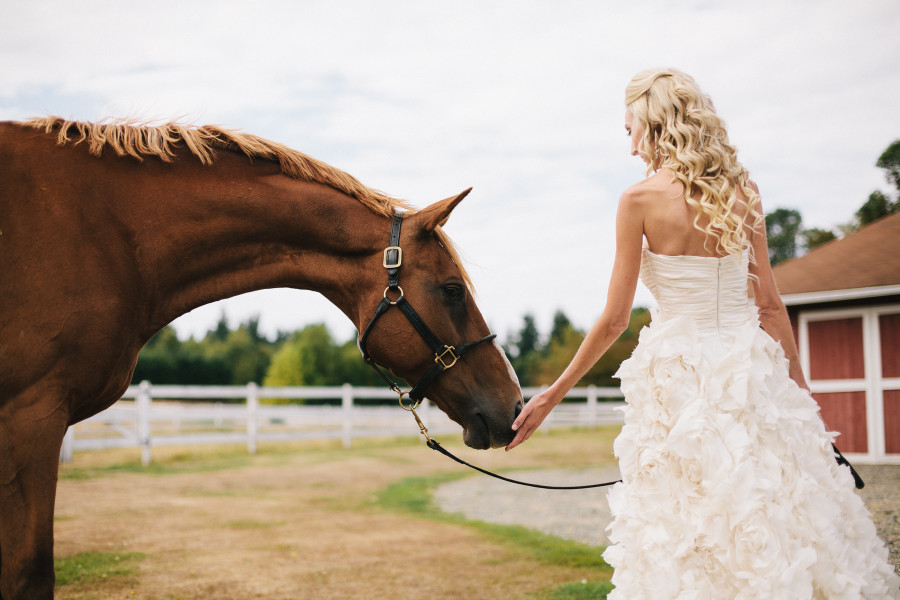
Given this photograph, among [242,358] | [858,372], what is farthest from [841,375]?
[242,358]

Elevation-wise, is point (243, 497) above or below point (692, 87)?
below

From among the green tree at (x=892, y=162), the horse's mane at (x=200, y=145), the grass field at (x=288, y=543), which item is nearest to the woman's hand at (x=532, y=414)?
the horse's mane at (x=200, y=145)

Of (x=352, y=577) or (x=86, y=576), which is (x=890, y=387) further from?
(x=86, y=576)

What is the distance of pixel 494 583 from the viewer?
4.84 meters

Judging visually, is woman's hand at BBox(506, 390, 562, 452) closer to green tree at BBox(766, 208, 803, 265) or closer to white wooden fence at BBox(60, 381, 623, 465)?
white wooden fence at BBox(60, 381, 623, 465)

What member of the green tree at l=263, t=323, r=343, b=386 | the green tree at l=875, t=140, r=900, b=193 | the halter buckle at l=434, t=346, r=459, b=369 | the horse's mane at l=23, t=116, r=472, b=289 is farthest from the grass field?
the green tree at l=263, t=323, r=343, b=386

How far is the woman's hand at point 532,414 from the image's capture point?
100 inches

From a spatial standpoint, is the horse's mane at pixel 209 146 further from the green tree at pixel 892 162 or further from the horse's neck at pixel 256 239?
the green tree at pixel 892 162

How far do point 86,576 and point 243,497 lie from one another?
4.35m

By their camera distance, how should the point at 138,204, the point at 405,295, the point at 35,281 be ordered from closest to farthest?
the point at 35,281 < the point at 138,204 < the point at 405,295

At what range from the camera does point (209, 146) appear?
9.14ft

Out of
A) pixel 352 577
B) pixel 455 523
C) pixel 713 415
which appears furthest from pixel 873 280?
pixel 713 415

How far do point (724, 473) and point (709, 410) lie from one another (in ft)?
0.67

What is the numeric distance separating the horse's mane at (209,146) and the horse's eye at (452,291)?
0.24 ft
